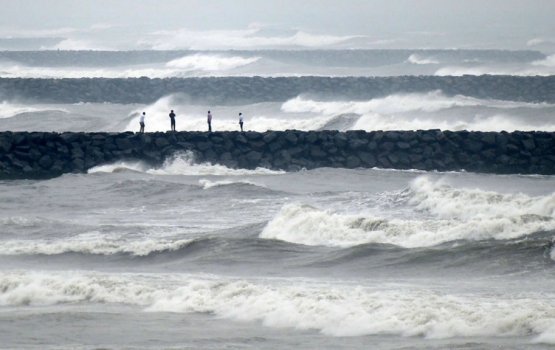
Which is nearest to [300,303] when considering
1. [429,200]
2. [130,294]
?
[130,294]

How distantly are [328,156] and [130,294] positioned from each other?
1584 centimetres

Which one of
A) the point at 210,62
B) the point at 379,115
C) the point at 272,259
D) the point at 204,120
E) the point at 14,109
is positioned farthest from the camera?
the point at 210,62

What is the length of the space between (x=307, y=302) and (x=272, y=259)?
4390 mm

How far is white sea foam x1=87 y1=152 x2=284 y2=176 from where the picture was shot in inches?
1258

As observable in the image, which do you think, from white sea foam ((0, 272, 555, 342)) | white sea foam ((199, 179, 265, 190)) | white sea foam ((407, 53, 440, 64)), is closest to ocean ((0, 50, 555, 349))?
white sea foam ((0, 272, 555, 342))

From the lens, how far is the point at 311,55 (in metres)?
99.7

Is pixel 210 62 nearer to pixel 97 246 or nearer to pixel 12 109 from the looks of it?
pixel 12 109

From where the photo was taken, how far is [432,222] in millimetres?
20953

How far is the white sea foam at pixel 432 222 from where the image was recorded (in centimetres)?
1991

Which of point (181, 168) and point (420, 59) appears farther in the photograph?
point (420, 59)

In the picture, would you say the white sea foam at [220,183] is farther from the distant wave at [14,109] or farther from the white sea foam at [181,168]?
the distant wave at [14,109]

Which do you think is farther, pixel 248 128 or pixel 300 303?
pixel 248 128

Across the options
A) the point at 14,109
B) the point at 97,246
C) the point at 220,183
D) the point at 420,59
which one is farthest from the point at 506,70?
the point at 97,246

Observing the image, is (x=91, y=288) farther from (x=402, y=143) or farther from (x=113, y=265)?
(x=402, y=143)
